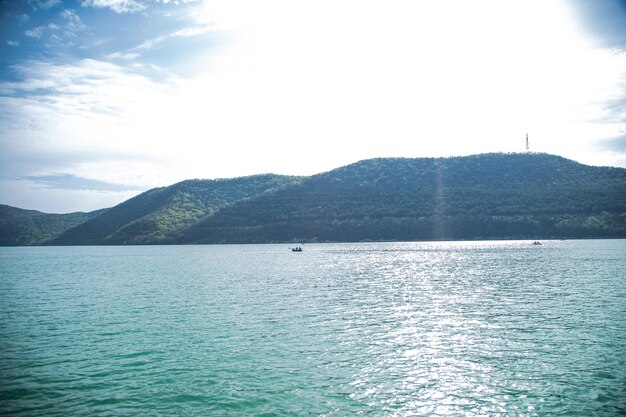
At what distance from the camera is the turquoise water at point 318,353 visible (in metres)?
19.2

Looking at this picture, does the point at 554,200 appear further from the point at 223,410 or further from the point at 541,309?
the point at 223,410

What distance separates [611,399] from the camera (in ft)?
62.7

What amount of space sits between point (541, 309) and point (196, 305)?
109 feet

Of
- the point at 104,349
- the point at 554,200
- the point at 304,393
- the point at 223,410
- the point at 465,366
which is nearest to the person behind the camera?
the point at 223,410

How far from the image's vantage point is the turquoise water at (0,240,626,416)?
19203mm

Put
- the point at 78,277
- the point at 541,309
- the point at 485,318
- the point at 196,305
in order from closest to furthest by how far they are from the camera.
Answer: the point at 485,318
the point at 541,309
the point at 196,305
the point at 78,277

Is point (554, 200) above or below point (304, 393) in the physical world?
above

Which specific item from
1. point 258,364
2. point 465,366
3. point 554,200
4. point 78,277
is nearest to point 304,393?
point 258,364

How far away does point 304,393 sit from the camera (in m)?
20.2

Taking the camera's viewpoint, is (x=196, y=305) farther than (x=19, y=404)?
Yes

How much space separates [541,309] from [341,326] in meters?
19.6

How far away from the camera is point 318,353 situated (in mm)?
26312

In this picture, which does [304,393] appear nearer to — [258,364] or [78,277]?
[258,364]

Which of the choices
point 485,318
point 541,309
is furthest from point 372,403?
point 541,309
